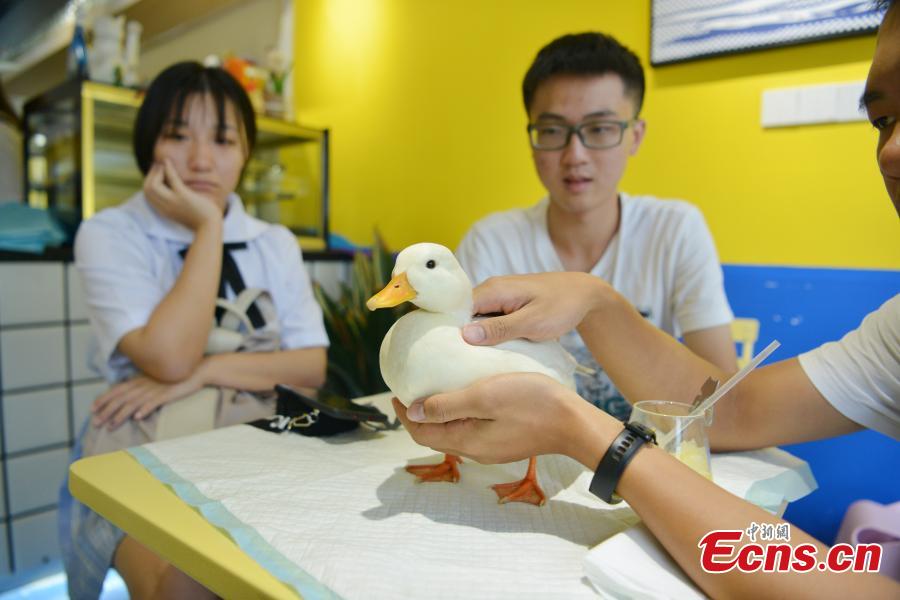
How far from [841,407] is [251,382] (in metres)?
1.09

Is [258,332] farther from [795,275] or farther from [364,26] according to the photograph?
[364,26]

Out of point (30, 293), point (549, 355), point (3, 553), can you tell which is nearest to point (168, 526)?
point (549, 355)

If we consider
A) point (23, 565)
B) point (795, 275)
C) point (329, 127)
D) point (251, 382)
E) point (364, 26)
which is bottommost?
point (23, 565)

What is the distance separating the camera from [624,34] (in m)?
1.96

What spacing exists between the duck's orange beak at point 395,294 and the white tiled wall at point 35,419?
71.9 inches

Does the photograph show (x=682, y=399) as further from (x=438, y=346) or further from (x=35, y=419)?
(x=35, y=419)

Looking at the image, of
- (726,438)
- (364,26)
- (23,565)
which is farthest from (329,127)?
(726,438)

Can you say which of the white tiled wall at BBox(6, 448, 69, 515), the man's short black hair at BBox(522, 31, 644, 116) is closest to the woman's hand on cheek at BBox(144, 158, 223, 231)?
the man's short black hair at BBox(522, 31, 644, 116)

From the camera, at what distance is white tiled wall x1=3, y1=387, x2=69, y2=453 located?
73.9 inches

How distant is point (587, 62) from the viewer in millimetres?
1283

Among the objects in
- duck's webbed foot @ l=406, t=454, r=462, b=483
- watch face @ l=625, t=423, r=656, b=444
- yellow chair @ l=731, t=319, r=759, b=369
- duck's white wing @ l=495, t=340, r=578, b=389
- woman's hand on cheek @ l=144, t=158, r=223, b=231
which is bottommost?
duck's webbed foot @ l=406, t=454, r=462, b=483

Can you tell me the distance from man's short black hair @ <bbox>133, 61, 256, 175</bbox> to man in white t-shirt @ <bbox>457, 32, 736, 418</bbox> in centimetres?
72

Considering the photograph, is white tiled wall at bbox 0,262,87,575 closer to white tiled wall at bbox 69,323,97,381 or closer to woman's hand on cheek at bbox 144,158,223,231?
white tiled wall at bbox 69,323,97,381

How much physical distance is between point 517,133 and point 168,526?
78.9 inches
